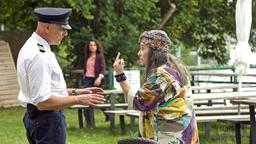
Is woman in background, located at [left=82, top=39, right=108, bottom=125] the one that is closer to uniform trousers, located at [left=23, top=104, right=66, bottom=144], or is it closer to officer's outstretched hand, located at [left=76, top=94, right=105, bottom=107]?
uniform trousers, located at [left=23, top=104, right=66, bottom=144]

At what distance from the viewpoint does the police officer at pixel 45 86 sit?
15.9 feet

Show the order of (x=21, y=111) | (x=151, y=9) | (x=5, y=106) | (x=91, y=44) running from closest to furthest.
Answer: (x=91, y=44) < (x=21, y=111) < (x=5, y=106) < (x=151, y=9)

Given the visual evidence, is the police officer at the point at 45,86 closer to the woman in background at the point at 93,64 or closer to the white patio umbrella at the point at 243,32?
the white patio umbrella at the point at 243,32

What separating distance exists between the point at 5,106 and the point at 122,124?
24.9ft

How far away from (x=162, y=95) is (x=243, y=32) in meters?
4.63

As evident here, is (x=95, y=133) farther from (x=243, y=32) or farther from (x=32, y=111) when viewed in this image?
(x=32, y=111)

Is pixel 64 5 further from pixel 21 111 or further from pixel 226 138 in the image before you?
pixel 226 138

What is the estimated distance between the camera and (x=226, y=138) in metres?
11.7

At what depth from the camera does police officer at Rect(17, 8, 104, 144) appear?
486 cm

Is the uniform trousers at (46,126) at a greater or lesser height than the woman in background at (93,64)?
greater

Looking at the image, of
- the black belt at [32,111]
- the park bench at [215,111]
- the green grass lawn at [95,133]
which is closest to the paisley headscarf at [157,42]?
the black belt at [32,111]

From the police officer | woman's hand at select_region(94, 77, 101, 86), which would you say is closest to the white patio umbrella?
woman's hand at select_region(94, 77, 101, 86)

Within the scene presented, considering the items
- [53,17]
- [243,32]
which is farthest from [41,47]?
[243,32]

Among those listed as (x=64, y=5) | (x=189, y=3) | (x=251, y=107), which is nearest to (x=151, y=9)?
(x=189, y=3)
